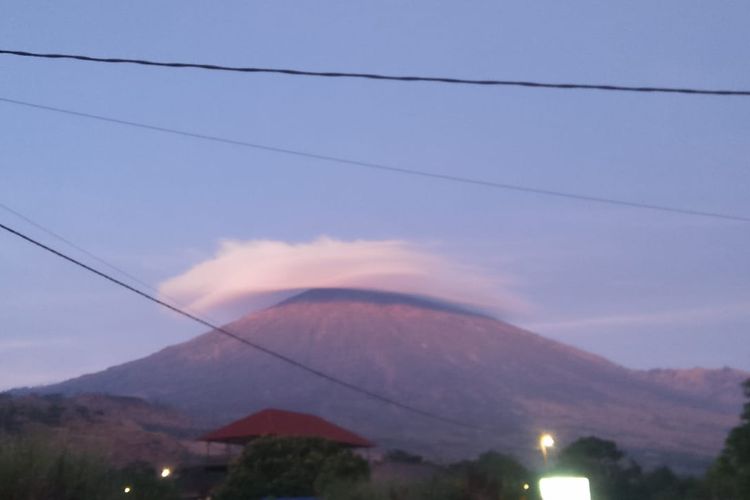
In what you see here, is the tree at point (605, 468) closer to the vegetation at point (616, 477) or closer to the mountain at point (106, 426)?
the vegetation at point (616, 477)

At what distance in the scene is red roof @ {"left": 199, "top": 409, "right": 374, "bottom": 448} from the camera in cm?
5488

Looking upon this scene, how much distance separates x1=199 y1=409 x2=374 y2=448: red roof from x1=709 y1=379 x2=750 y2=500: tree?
17.5m

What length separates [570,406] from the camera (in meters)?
161

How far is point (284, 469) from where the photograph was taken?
4738 cm

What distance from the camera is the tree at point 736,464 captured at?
4194 cm

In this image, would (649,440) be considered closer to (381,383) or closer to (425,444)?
(425,444)

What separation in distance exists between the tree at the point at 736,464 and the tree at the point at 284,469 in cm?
1401

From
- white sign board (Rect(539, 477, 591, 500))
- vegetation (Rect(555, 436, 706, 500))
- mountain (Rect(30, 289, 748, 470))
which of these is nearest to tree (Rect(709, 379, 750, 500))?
vegetation (Rect(555, 436, 706, 500))

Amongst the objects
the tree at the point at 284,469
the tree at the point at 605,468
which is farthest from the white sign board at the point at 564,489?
the tree at the point at 605,468

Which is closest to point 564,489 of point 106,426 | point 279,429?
point 279,429

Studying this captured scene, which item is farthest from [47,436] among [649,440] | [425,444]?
[649,440]

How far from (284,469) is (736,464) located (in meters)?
18.0

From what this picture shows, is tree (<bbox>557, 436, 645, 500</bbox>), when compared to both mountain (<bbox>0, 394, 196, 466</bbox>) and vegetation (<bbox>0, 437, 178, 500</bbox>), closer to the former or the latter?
mountain (<bbox>0, 394, 196, 466</bbox>)

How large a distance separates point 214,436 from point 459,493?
851 inches
